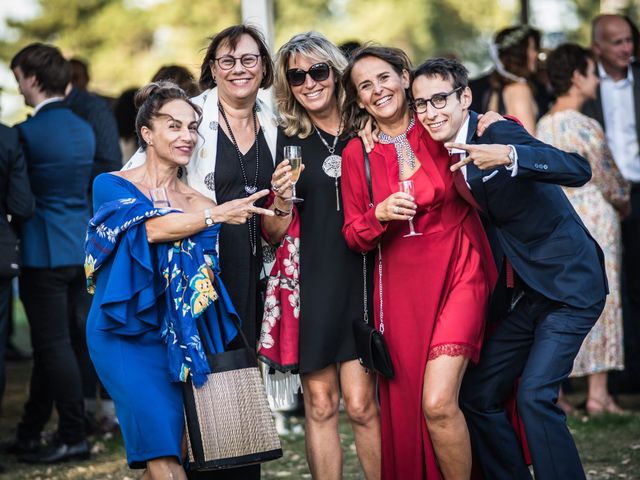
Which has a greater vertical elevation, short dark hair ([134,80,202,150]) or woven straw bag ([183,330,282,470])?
short dark hair ([134,80,202,150])

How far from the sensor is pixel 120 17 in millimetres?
30469

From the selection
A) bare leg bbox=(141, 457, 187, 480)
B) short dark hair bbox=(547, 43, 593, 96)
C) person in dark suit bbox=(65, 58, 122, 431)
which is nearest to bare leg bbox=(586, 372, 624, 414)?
short dark hair bbox=(547, 43, 593, 96)

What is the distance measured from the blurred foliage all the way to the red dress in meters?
25.4

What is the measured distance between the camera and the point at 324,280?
476 centimetres

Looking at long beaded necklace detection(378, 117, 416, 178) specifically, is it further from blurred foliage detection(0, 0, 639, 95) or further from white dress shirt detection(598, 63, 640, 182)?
blurred foliage detection(0, 0, 639, 95)

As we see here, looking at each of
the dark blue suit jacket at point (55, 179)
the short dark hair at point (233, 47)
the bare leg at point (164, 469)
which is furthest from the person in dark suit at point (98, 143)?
the bare leg at point (164, 469)

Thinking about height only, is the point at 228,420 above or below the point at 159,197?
below

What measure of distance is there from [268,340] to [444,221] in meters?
0.99

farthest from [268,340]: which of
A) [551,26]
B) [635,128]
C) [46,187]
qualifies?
[551,26]

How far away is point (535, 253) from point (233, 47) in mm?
1653


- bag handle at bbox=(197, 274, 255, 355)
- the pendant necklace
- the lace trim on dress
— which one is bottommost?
the lace trim on dress

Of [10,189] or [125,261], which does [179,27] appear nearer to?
[10,189]

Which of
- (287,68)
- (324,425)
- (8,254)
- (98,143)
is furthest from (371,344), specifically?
(98,143)

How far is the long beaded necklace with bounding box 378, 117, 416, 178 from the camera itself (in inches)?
183
